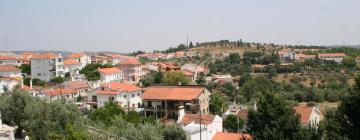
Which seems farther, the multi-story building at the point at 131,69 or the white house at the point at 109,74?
the multi-story building at the point at 131,69

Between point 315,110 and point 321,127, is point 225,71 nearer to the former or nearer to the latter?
point 315,110

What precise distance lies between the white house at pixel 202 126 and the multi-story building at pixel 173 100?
5.45 meters

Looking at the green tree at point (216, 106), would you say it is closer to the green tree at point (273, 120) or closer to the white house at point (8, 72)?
the green tree at point (273, 120)

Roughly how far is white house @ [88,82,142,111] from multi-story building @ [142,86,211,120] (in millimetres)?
5131

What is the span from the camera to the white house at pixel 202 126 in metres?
33.2

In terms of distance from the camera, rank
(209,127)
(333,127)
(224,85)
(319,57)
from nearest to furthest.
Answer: (333,127)
(209,127)
(224,85)
(319,57)

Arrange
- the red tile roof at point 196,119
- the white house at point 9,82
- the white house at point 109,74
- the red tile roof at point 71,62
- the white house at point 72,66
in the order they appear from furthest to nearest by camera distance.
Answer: the red tile roof at point 71,62
the white house at point 72,66
the white house at point 109,74
the white house at point 9,82
the red tile roof at point 196,119

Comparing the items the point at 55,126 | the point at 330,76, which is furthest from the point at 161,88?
the point at 330,76

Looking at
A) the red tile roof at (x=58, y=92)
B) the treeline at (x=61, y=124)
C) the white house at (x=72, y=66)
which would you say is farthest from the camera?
the white house at (x=72, y=66)

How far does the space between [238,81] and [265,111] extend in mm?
69806

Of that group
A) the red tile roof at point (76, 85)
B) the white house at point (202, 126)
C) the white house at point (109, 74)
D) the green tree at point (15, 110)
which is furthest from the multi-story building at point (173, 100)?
the white house at point (109, 74)

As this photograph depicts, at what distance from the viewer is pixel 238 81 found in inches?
3615

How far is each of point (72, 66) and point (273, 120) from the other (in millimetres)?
72219

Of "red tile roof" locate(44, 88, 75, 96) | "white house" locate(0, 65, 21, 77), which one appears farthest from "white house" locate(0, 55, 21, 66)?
"red tile roof" locate(44, 88, 75, 96)
